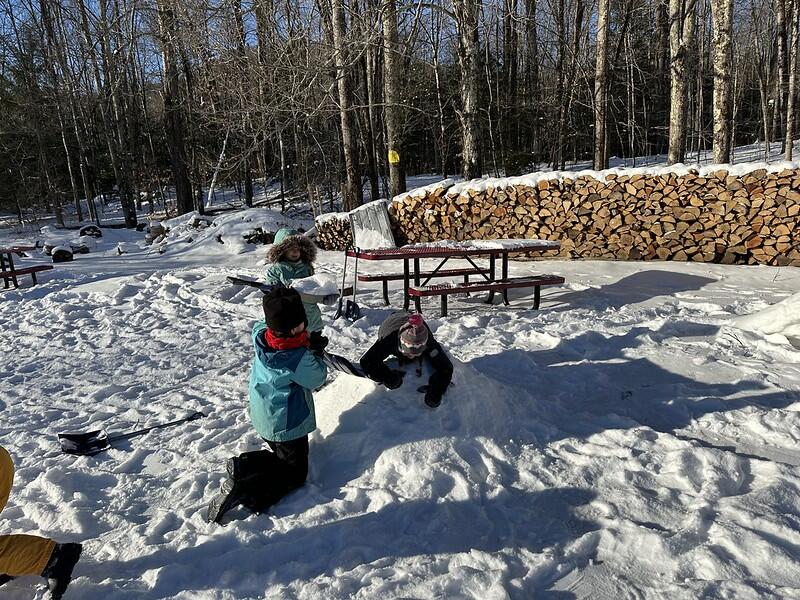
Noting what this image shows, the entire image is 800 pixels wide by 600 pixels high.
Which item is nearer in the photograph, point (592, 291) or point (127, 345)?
point (127, 345)

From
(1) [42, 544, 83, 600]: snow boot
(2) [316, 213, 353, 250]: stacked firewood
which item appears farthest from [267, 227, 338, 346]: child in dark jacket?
(2) [316, 213, 353, 250]: stacked firewood

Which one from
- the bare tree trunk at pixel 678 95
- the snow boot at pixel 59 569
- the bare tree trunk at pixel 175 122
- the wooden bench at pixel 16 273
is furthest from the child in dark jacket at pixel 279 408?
the bare tree trunk at pixel 175 122

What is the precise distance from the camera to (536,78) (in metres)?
27.0

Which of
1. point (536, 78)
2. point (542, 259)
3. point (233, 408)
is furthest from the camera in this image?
point (536, 78)

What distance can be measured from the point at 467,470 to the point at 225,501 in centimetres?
133

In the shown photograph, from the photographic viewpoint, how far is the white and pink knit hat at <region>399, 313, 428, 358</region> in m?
3.47

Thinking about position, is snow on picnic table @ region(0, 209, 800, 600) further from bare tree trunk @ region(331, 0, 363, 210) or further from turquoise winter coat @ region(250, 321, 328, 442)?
bare tree trunk @ region(331, 0, 363, 210)

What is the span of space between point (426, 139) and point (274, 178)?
869 cm

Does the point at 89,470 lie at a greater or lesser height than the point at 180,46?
lesser

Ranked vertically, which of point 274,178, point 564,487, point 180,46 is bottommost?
point 564,487

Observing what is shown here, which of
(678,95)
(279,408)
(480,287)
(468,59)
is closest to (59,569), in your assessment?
(279,408)

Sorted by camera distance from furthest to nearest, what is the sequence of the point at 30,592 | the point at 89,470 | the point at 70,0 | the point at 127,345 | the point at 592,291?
the point at 70,0 → the point at 592,291 → the point at 127,345 → the point at 89,470 → the point at 30,592

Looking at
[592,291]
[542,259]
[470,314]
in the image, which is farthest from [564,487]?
[542,259]

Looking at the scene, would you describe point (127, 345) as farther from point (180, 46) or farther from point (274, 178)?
point (274, 178)
